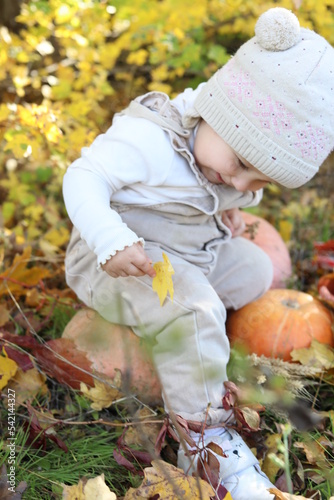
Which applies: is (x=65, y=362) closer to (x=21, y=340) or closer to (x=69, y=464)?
(x=21, y=340)

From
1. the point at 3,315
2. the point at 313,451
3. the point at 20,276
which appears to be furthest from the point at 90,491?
the point at 20,276

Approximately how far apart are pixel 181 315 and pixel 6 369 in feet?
1.96

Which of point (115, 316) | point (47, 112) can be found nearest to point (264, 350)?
point (115, 316)

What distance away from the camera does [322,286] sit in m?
2.48

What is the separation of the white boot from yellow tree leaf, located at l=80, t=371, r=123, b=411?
0.30 m

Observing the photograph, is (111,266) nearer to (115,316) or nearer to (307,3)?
(115,316)

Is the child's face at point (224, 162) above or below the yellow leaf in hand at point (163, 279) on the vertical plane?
above

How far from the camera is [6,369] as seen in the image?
6.17ft

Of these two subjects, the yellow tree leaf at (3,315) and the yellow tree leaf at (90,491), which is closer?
the yellow tree leaf at (90,491)

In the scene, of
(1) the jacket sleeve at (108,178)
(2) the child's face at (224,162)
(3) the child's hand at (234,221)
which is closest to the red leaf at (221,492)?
(1) the jacket sleeve at (108,178)

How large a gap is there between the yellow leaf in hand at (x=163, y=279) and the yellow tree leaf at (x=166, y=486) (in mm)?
454

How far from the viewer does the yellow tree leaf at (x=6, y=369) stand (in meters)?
1.87

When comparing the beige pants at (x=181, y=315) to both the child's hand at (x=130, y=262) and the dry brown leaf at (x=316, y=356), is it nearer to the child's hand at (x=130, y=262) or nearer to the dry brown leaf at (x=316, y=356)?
the child's hand at (x=130, y=262)

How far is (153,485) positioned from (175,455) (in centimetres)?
28
